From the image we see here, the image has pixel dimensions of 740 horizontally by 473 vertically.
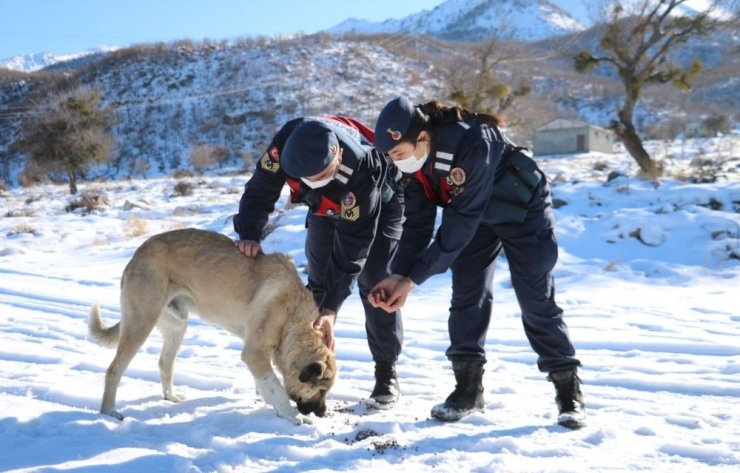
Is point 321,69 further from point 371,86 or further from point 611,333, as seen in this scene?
point 611,333

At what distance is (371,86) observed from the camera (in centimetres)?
6462

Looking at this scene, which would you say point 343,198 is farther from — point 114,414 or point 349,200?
point 114,414

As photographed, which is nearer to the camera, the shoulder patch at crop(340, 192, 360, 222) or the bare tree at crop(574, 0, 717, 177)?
the shoulder patch at crop(340, 192, 360, 222)

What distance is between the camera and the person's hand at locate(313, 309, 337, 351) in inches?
164

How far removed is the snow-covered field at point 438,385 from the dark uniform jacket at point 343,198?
1096mm

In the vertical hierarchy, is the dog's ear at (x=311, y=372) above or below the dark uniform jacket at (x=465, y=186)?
below

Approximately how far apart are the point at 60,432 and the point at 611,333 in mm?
5375

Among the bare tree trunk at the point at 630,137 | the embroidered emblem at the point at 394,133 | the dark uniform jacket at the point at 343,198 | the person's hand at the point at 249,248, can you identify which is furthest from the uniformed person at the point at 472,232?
the bare tree trunk at the point at 630,137

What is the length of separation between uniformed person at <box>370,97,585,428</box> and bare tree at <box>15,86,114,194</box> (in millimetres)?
25210

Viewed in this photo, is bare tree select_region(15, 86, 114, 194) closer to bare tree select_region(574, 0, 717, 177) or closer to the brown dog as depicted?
bare tree select_region(574, 0, 717, 177)

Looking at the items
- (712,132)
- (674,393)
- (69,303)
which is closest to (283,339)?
(674,393)

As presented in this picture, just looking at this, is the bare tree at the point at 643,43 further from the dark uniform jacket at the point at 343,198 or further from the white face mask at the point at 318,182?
the white face mask at the point at 318,182

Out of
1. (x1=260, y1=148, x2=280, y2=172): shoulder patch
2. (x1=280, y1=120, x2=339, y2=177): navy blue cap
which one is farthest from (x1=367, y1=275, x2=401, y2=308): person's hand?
(x1=260, y1=148, x2=280, y2=172): shoulder patch

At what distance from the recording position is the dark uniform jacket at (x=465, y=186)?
3695mm
